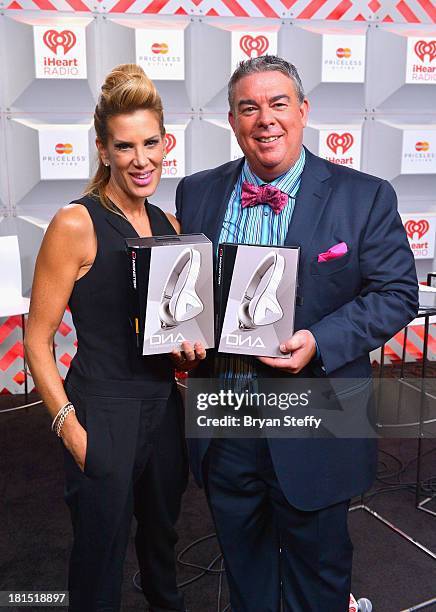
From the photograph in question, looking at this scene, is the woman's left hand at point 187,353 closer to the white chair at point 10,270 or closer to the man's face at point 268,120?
the man's face at point 268,120

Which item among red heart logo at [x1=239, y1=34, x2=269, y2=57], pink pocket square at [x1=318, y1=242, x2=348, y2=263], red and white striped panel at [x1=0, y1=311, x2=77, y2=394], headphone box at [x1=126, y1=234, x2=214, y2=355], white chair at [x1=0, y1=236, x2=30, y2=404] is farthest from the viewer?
red and white striped panel at [x1=0, y1=311, x2=77, y2=394]

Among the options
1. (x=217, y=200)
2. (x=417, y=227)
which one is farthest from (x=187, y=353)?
(x=417, y=227)

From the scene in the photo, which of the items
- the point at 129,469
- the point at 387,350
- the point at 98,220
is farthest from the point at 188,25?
the point at 129,469

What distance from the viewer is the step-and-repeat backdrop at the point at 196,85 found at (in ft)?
14.4

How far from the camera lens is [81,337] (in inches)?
63.5

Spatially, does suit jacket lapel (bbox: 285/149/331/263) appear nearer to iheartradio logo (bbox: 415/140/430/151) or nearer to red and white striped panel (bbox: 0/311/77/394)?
red and white striped panel (bbox: 0/311/77/394)

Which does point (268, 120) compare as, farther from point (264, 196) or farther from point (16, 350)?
point (16, 350)

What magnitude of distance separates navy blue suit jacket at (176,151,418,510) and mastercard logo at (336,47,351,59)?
3.47 m

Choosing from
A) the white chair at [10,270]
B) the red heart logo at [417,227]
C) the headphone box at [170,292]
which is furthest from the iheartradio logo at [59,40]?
the headphone box at [170,292]

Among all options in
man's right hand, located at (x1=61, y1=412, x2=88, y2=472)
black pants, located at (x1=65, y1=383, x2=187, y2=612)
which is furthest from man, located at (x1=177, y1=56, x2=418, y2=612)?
man's right hand, located at (x1=61, y1=412, x2=88, y2=472)

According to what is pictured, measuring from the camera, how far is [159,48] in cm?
446

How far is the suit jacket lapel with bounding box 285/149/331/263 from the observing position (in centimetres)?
156

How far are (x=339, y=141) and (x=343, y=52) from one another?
2.11 feet

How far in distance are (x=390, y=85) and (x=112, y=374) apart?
415 centimetres
